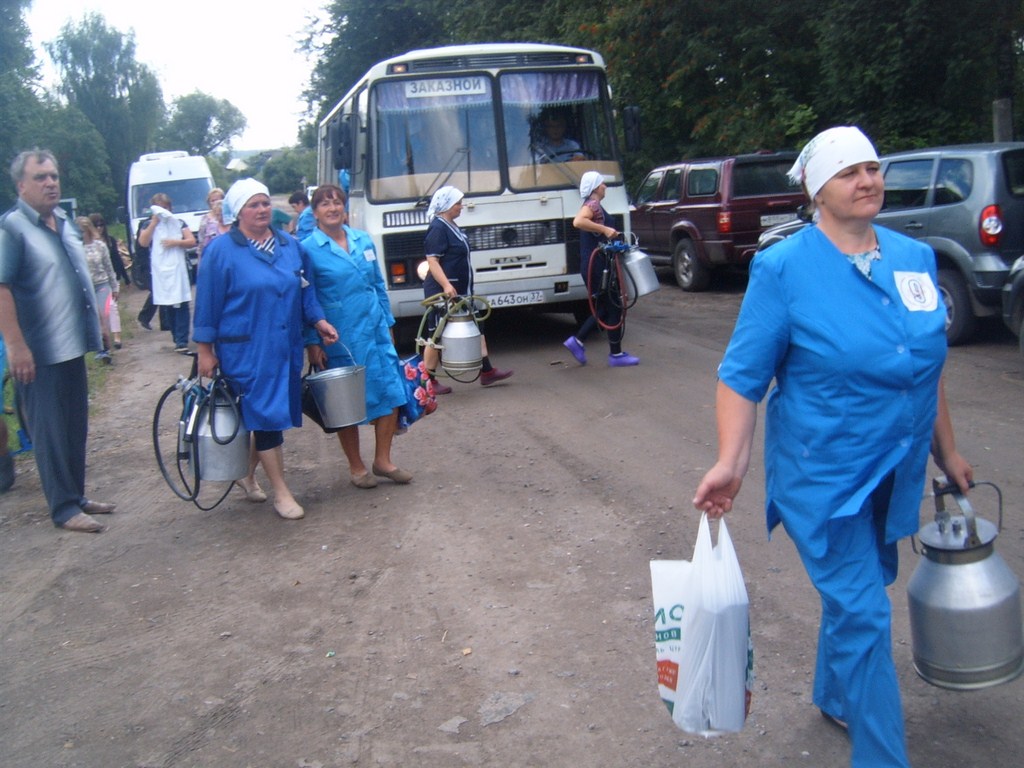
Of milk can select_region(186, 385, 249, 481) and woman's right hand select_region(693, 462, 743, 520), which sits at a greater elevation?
woman's right hand select_region(693, 462, 743, 520)

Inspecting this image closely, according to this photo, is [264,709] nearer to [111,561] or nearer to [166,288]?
[111,561]

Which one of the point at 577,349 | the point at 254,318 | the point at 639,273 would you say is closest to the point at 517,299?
the point at 577,349

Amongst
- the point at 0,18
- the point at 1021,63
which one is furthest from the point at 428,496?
the point at 0,18

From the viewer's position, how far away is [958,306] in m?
9.94

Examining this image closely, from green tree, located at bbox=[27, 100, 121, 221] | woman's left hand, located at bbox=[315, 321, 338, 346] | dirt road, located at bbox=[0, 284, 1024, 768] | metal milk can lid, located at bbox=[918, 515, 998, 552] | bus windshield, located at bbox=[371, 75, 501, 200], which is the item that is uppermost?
green tree, located at bbox=[27, 100, 121, 221]

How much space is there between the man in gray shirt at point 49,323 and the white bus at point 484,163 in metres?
4.63

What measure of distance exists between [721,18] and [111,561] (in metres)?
17.3

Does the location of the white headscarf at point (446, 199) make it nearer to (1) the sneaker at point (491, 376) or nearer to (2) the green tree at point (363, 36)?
(1) the sneaker at point (491, 376)

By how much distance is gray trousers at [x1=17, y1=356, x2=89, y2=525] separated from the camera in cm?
620

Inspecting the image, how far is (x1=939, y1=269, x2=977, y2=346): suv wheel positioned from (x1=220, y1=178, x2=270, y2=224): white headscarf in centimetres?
653

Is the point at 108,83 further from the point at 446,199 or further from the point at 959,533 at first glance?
the point at 959,533

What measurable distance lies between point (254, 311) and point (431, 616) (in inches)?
85.2

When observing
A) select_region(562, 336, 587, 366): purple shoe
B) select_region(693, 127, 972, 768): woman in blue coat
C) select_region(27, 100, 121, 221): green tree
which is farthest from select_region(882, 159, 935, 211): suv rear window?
select_region(27, 100, 121, 221): green tree

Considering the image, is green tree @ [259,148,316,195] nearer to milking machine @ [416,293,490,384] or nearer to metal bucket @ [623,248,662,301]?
metal bucket @ [623,248,662,301]
